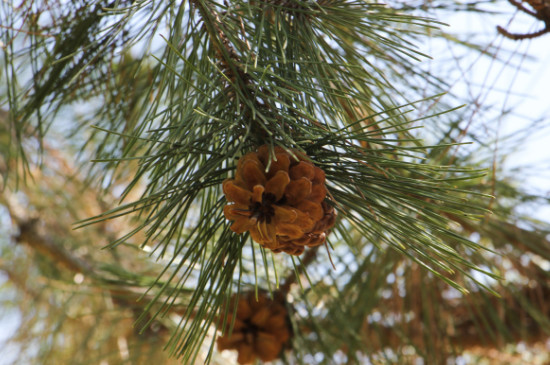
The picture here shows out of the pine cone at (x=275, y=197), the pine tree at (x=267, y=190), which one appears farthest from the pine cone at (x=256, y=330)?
the pine cone at (x=275, y=197)

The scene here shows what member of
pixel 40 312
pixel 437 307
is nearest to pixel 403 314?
pixel 437 307

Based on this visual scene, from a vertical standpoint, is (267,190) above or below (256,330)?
above

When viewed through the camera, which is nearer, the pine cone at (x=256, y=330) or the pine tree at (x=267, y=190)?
the pine tree at (x=267, y=190)

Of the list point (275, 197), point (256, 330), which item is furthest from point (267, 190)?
point (256, 330)

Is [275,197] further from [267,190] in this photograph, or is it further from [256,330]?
[256,330]

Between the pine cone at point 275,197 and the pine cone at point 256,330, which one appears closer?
the pine cone at point 275,197

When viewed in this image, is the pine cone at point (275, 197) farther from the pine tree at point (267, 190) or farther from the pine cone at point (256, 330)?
the pine cone at point (256, 330)

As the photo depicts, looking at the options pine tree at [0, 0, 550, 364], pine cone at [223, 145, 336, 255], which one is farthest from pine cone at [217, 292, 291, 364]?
pine cone at [223, 145, 336, 255]

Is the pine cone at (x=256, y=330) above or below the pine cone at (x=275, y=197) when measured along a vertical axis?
below
